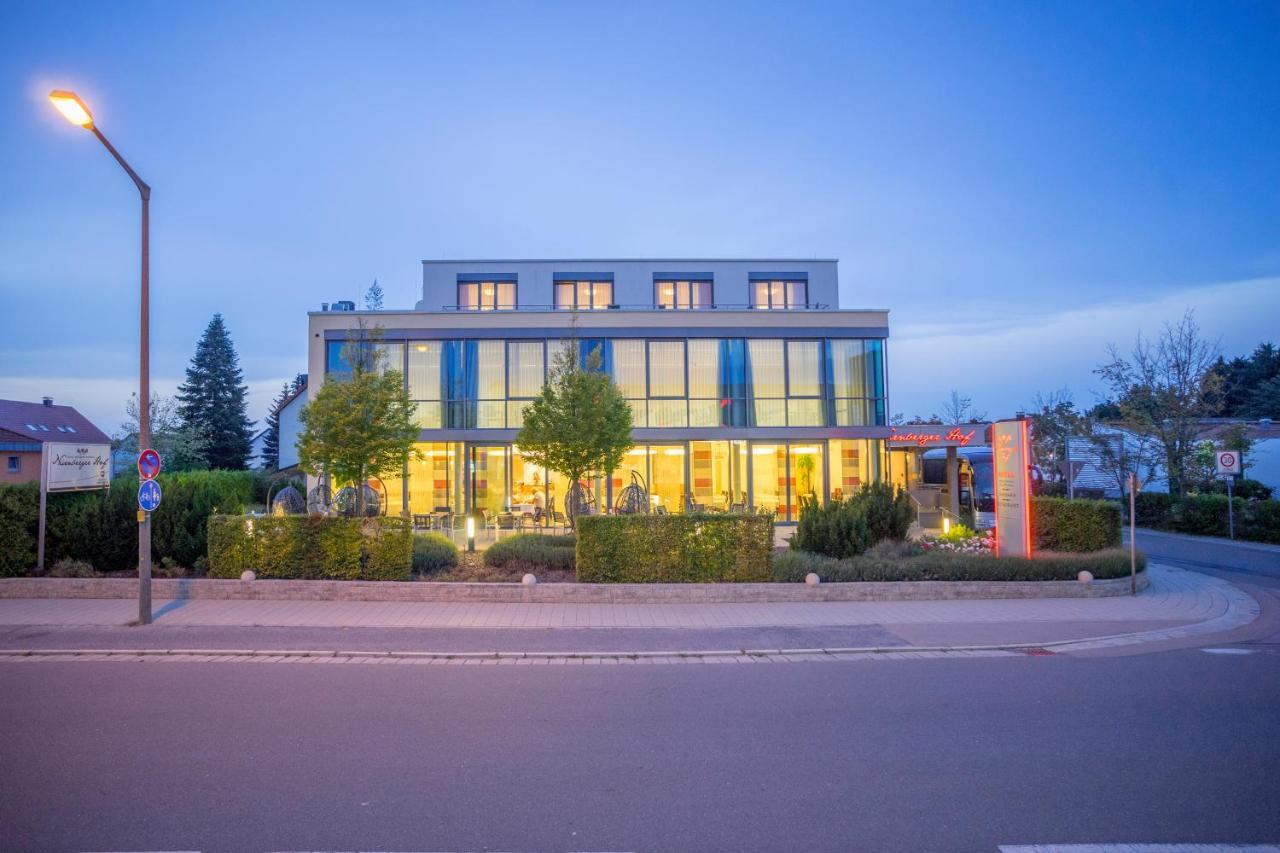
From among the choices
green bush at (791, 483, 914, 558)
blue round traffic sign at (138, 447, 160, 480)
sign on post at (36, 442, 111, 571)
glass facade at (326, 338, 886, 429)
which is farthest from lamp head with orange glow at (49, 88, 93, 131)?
glass facade at (326, 338, 886, 429)

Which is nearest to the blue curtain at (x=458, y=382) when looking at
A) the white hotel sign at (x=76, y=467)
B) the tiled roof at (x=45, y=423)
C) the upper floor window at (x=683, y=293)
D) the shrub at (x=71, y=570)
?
the upper floor window at (x=683, y=293)

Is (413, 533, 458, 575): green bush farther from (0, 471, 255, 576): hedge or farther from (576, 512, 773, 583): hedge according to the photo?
(0, 471, 255, 576): hedge

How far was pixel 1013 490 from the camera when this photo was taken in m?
14.5

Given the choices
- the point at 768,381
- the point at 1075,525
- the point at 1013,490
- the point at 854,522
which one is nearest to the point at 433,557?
the point at 854,522

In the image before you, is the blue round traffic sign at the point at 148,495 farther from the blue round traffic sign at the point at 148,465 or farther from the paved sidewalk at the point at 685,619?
the paved sidewalk at the point at 685,619

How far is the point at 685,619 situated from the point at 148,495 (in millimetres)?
7759

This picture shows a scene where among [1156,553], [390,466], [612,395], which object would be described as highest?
[612,395]

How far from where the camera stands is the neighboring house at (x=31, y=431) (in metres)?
43.8

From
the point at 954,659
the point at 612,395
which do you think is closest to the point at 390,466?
the point at 612,395

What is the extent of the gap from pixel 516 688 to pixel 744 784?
3163 millimetres

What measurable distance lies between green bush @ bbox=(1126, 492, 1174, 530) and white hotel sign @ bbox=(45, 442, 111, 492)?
31.3m

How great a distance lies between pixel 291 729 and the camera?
244 inches

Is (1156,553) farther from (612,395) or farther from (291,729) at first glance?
(291,729)

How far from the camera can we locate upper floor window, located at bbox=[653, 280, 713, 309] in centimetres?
3061
